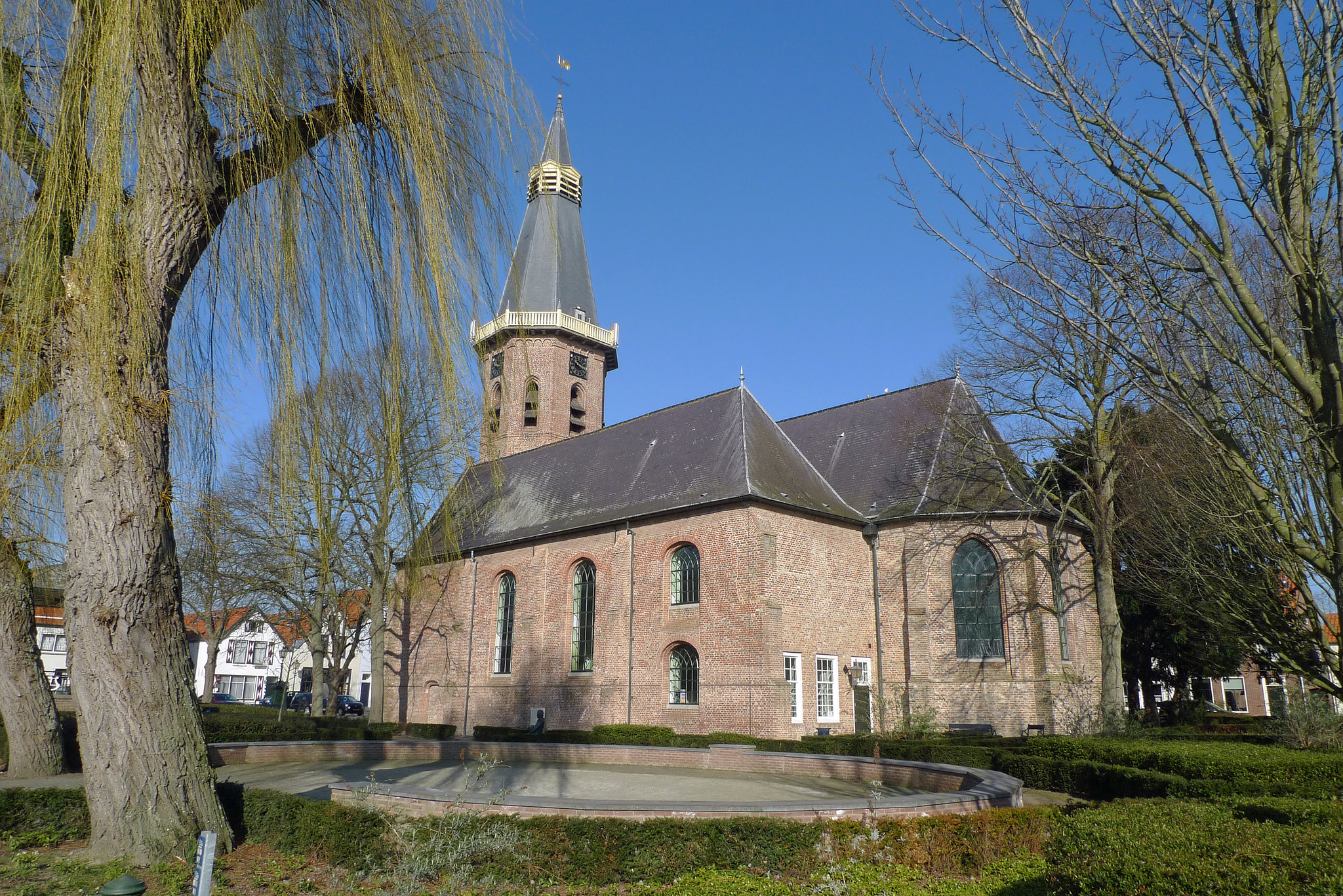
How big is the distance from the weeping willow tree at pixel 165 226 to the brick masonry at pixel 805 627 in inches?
678

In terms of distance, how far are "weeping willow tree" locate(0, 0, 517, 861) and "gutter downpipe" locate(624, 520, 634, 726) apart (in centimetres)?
1870

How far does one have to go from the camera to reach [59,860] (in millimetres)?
6605

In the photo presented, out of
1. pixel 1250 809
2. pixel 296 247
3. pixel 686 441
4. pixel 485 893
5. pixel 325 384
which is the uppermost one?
pixel 686 441

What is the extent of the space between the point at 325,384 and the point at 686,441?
22.7 metres

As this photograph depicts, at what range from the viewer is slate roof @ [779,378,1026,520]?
24.5m

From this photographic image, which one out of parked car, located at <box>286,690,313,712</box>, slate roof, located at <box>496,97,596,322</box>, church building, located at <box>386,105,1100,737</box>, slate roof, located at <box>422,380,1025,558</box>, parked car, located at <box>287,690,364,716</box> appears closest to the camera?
church building, located at <box>386,105,1100,737</box>

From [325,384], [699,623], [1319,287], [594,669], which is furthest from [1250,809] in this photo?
[594,669]

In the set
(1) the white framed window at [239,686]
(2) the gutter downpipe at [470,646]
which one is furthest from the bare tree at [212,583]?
(1) the white framed window at [239,686]

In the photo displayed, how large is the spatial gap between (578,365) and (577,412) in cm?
207

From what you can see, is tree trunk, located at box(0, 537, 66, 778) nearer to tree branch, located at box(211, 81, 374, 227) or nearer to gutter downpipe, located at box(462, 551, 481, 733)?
tree branch, located at box(211, 81, 374, 227)

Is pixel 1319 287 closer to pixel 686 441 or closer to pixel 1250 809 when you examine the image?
pixel 1250 809

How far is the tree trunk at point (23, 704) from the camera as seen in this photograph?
12047 millimetres

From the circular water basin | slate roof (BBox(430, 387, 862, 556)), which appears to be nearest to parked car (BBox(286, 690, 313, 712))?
slate roof (BBox(430, 387, 862, 556))

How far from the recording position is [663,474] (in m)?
27.3
